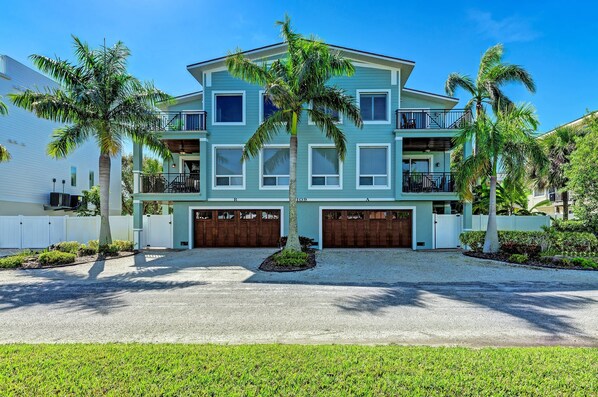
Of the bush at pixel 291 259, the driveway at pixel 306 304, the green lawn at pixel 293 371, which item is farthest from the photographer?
the bush at pixel 291 259

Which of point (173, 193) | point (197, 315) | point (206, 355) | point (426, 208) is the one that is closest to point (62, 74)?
point (173, 193)

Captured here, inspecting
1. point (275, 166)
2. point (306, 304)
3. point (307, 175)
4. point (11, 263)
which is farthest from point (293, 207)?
point (11, 263)

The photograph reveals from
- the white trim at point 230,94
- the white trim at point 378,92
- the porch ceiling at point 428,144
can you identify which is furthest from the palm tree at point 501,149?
the white trim at point 230,94

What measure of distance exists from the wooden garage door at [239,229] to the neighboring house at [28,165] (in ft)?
39.5

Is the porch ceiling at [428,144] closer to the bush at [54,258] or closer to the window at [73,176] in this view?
the bush at [54,258]

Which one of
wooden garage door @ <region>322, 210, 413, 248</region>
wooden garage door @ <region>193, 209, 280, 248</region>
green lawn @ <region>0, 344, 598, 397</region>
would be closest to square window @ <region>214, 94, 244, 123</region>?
wooden garage door @ <region>193, 209, 280, 248</region>

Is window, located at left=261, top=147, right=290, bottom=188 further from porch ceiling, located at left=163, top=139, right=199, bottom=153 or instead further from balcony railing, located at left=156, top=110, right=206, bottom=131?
porch ceiling, located at left=163, top=139, right=199, bottom=153

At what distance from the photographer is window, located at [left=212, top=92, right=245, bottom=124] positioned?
628 inches

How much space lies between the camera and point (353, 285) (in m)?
8.46

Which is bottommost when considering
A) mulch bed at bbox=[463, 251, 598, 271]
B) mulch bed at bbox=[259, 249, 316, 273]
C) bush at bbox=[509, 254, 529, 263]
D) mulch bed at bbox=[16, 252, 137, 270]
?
mulch bed at bbox=[16, 252, 137, 270]

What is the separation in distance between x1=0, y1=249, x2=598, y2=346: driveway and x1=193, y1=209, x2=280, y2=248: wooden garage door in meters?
4.65

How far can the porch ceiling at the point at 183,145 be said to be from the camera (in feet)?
52.0

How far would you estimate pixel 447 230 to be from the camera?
52.3 ft

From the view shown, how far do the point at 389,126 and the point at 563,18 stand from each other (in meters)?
8.03
